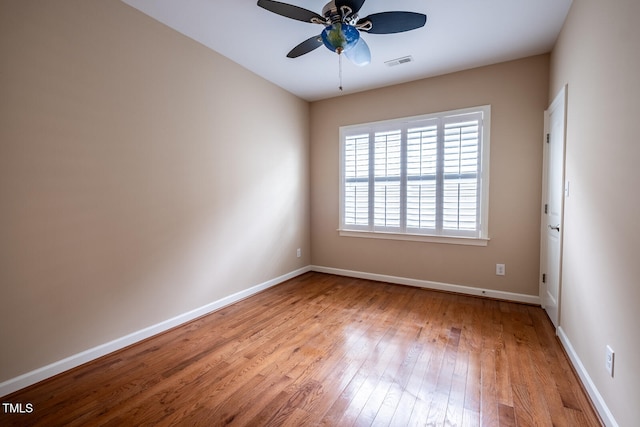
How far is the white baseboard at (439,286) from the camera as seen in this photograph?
3190 mm

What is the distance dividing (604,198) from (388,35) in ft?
6.92

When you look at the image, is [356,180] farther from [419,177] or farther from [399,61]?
[399,61]

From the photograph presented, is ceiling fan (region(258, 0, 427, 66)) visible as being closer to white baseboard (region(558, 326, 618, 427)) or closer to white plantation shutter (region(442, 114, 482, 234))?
white plantation shutter (region(442, 114, 482, 234))

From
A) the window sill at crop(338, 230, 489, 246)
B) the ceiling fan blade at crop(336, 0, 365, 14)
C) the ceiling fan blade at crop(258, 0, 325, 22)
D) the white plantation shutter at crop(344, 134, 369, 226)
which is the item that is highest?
the ceiling fan blade at crop(336, 0, 365, 14)

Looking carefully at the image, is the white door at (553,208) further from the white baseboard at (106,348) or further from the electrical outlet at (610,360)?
the white baseboard at (106,348)

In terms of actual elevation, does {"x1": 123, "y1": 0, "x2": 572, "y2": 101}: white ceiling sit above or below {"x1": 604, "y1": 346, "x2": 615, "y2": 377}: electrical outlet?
above

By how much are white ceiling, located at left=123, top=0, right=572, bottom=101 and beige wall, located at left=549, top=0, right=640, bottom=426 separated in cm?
40

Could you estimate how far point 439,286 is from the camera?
12.0 ft

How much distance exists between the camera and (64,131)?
6.38 ft

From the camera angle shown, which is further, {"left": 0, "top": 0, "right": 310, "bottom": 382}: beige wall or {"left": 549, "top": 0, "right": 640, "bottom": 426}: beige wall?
{"left": 0, "top": 0, "right": 310, "bottom": 382}: beige wall

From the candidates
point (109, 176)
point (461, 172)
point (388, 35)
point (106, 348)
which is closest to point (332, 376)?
point (106, 348)

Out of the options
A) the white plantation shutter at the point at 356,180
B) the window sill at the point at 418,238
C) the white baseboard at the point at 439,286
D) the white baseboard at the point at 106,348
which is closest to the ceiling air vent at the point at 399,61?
the white plantation shutter at the point at 356,180

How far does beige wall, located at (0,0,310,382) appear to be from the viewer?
1777mm

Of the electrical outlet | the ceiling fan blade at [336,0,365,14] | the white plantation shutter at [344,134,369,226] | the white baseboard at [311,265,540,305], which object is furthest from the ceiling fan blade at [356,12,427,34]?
the white baseboard at [311,265,540,305]
